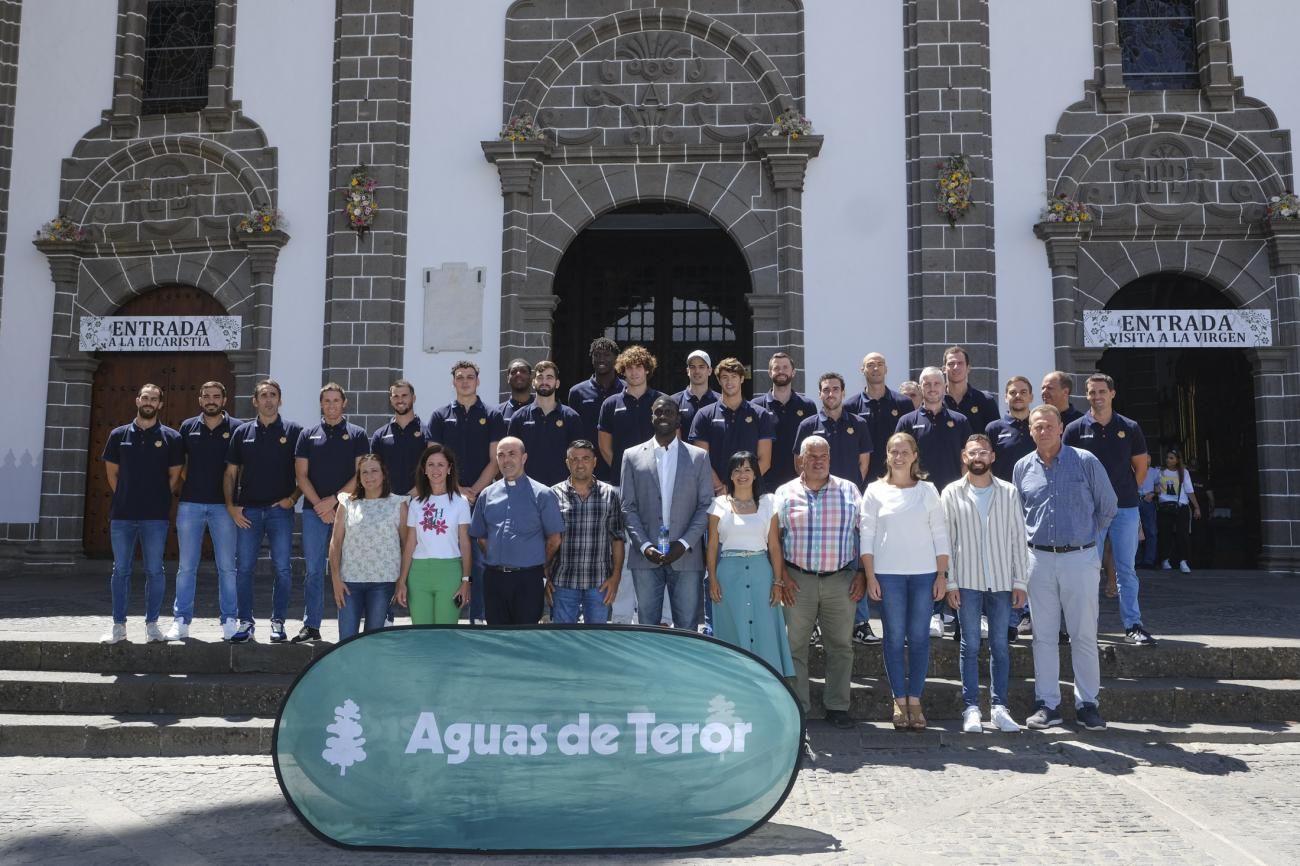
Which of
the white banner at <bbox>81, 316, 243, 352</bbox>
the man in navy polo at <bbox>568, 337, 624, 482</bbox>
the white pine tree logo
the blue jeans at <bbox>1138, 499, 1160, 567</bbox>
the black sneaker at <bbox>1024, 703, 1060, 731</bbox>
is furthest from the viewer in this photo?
the blue jeans at <bbox>1138, 499, 1160, 567</bbox>

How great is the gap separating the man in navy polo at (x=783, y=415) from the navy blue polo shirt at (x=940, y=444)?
0.75m

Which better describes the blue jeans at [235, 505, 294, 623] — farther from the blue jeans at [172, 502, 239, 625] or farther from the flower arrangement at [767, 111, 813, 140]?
the flower arrangement at [767, 111, 813, 140]

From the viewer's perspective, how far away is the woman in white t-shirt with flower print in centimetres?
643

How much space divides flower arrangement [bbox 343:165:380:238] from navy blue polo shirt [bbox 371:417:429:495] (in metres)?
5.36

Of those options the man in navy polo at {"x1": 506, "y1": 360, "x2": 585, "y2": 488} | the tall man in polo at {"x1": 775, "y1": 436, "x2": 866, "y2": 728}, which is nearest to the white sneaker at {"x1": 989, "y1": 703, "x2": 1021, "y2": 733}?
the tall man in polo at {"x1": 775, "y1": 436, "x2": 866, "y2": 728}

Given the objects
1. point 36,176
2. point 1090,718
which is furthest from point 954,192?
point 36,176

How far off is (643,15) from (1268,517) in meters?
9.13

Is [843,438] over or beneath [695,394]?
beneath

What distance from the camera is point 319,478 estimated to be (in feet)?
24.5

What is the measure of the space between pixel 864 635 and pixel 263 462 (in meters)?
4.44

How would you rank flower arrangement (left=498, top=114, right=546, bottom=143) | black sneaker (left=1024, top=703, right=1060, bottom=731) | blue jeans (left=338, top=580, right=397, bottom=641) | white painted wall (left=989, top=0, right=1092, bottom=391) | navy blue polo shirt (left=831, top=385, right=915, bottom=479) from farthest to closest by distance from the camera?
flower arrangement (left=498, top=114, right=546, bottom=143) → white painted wall (left=989, top=0, right=1092, bottom=391) → navy blue polo shirt (left=831, top=385, right=915, bottom=479) → blue jeans (left=338, top=580, right=397, bottom=641) → black sneaker (left=1024, top=703, right=1060, bottom=731)

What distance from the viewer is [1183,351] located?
15406 millimetres

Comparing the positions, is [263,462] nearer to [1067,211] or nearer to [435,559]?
[435,559]

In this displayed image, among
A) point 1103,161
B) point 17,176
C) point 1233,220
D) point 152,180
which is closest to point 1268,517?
point 1233,220
